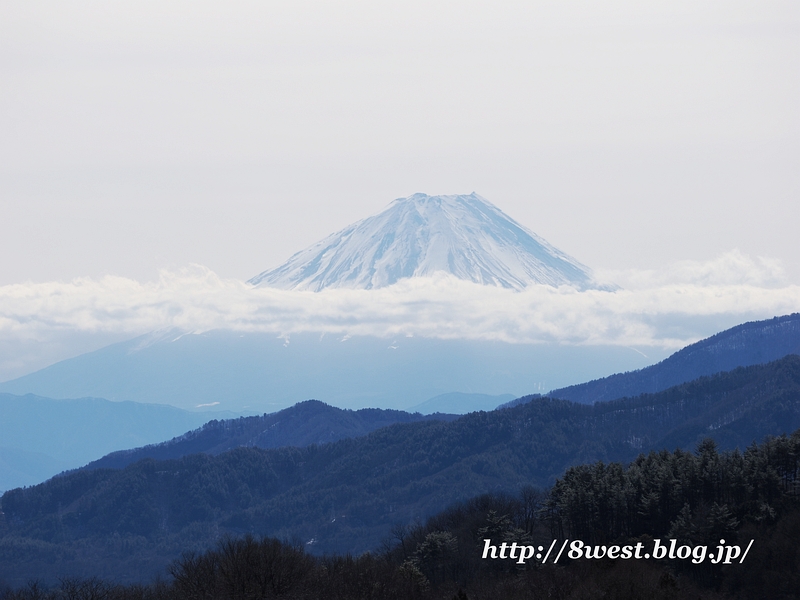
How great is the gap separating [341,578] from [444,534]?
18.8 m

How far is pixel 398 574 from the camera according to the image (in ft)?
265

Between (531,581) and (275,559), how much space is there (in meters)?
18.6

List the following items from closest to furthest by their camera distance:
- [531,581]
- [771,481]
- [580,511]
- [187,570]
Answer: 1. [531,581]
2. [187,570]
3. [771,481]
4. [580,511]

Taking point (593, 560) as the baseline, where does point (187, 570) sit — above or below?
above

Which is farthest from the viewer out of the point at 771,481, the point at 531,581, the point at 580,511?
the point at 580,511

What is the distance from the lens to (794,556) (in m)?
72.8

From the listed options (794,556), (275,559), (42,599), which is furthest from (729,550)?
(42,599)

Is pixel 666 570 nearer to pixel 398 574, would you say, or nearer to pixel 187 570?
pixel 398 574

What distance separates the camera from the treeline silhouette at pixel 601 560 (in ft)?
229

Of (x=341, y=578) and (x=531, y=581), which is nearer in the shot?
(x=531, y=581)

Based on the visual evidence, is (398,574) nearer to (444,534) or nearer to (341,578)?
(341,578)

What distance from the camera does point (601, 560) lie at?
73.4 meters

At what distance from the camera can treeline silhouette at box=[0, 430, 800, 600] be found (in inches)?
2744

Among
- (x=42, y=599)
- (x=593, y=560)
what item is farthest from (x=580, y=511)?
(x=42, y=599)
